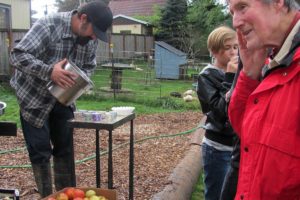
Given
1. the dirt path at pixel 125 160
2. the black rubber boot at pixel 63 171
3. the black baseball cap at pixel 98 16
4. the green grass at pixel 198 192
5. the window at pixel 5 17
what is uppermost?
the window at pixel 5 17

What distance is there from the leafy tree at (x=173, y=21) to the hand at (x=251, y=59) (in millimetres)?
25708

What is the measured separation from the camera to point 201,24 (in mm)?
26016

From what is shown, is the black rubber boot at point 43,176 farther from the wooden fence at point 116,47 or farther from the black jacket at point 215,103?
the wooden fence at point 116,47

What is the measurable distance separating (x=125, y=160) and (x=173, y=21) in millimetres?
22685

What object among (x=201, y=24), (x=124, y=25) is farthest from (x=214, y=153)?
(x=124, y=25)

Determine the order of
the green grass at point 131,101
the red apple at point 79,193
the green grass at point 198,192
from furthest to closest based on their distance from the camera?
the green grass at point 131,101 → the green grass at point 198,192 → the red apple at point 79,193

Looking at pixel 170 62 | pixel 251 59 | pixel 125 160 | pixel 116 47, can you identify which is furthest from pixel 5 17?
pixel 251 59

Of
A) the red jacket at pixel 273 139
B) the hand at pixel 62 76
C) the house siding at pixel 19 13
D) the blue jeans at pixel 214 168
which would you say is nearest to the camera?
the red jacket at pixel 273 139

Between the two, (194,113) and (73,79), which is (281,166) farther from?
(194,113)

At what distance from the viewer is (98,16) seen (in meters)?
3.71

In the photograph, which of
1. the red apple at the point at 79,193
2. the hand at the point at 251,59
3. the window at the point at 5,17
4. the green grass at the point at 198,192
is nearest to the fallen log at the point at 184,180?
the green grass at the point at 198,192

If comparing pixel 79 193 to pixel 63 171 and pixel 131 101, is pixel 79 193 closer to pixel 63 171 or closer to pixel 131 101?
pixel 63 171

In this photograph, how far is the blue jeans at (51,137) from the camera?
3.96 meters

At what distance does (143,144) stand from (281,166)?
18.7 feet
